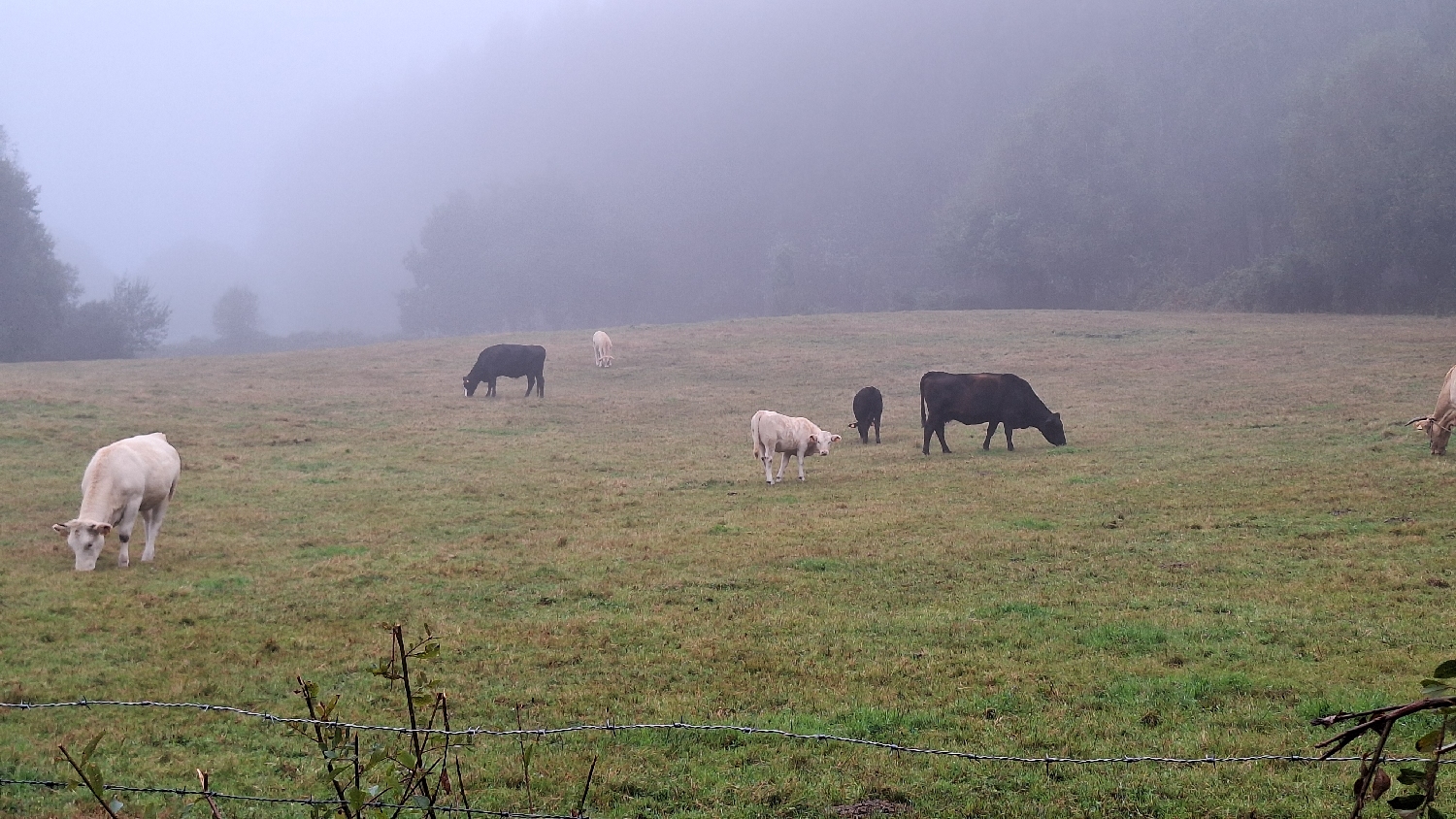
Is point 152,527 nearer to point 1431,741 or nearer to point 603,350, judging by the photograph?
point 1431,741

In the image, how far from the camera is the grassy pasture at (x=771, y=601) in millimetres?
6535

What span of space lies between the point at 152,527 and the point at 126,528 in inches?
20.7

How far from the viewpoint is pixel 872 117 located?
385 ft

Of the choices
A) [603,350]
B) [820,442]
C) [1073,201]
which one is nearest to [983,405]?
[820,442]

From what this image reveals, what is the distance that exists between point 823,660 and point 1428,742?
678 cm

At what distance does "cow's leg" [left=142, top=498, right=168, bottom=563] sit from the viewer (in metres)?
12.8

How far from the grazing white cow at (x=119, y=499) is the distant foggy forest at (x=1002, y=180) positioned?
49145 mm

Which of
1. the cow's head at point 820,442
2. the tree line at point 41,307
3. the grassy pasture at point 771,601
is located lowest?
the grassy pasture at point 771,601

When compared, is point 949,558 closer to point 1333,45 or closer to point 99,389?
point 99,389

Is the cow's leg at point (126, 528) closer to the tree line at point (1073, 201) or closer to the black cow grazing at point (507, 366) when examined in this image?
the black cow grazing at point (507, 366)

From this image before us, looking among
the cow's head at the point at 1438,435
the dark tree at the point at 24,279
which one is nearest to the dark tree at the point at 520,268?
the dark tree at the point at 24,279

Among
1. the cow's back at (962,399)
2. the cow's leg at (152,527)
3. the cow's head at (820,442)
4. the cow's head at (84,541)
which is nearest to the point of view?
the cow's head at (84,541)

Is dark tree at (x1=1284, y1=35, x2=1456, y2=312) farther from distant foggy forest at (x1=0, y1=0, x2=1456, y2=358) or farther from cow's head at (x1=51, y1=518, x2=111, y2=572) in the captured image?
cow's head at (x1=51, y1=518, x2=111, y2=572)

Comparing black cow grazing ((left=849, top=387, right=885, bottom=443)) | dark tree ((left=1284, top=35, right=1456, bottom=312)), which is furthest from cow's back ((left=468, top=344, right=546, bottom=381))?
dark tree ((left=1284, top=35, right=1456, bottom=312))
